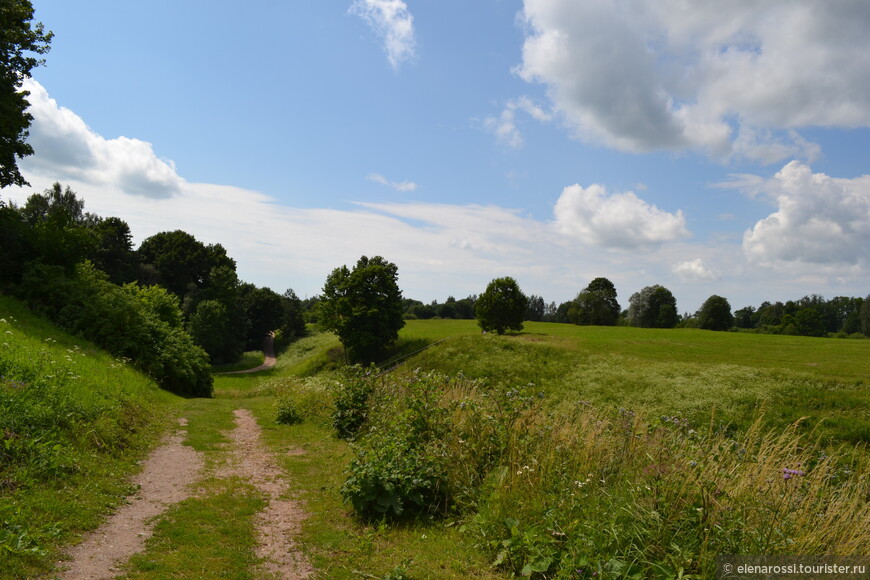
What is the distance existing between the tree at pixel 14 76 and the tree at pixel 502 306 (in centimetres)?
3951

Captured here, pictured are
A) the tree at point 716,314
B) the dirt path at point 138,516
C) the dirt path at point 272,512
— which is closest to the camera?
the dirt path at point 138,516

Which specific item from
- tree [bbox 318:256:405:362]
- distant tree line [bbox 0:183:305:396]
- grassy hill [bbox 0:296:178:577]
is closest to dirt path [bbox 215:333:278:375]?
tree [bbox 318:256:405:362]

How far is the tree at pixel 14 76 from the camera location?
18234mm

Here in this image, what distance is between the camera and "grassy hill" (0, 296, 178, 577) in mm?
4734

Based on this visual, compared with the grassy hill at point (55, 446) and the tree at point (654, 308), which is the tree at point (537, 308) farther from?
the grassy hill at point (55, 446)

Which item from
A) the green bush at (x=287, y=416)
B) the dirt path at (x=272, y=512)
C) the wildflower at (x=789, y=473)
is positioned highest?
the wildflower at (x=789, y=473)

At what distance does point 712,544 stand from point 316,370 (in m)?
48.1

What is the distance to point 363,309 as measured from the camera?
4591 centimetres

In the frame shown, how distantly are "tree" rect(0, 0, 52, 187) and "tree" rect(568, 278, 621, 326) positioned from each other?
7418 cm

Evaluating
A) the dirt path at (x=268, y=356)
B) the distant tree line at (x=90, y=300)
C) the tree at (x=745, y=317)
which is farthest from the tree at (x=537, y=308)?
the distant tree line at (x=90, y=300)

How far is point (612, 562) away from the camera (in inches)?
165

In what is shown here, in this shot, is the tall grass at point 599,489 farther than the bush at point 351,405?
No

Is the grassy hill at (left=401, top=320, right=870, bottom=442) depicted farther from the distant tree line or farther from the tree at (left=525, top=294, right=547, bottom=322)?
the tree at (left=525, top=294, right=547, bottom=322)

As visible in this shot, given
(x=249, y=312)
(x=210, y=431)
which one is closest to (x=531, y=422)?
(x=210, y=431)
